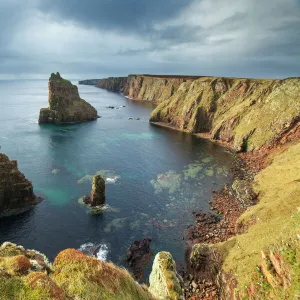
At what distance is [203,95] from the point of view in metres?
150

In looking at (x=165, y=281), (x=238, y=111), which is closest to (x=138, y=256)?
(x=165, y=281)

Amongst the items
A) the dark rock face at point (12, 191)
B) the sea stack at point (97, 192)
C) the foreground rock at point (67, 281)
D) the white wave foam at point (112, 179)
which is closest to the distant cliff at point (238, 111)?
the white wave foam at point (112, 179)

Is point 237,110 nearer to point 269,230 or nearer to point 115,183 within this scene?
point 115,183

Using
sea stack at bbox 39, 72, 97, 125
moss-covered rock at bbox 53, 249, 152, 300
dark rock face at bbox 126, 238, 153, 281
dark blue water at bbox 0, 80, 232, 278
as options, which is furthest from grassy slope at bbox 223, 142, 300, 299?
sea stack at bbox 39, 72, 97, 125

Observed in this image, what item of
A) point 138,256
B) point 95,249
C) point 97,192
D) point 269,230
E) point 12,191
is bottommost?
point 95,249

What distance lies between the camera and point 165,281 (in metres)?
31.5

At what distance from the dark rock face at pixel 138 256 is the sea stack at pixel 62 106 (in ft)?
418

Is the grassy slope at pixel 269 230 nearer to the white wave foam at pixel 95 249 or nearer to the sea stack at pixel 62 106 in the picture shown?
the white wave foam at pixel 95 249

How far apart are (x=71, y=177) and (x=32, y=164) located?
64.6ft

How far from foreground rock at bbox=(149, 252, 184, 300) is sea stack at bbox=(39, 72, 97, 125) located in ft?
461

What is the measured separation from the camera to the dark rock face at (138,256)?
147 feet

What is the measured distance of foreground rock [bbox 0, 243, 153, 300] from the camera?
16.8m

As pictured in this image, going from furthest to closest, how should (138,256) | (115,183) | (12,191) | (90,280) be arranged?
(115,183) < (12,191) < (138,256) < (90,280)

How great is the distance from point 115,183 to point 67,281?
2334 inches
